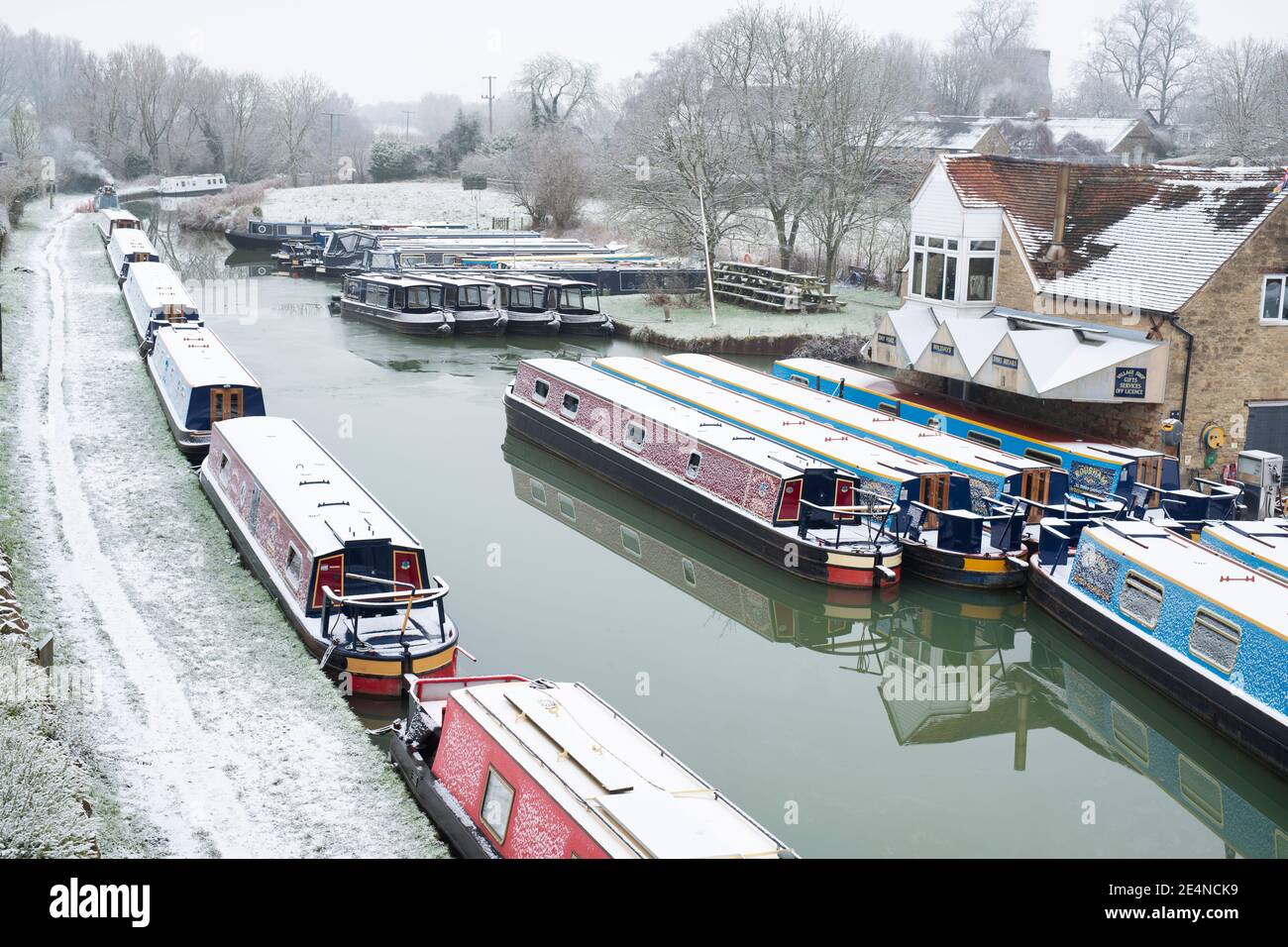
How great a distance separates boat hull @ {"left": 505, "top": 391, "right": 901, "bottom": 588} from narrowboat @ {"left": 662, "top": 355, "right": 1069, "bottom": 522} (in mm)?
2252

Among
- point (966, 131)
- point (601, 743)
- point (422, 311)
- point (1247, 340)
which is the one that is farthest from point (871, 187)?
point (601, 743)

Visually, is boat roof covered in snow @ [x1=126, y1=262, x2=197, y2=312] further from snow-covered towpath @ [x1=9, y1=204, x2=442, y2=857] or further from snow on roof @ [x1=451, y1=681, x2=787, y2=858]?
snow on roof @ [x1=451, y1=681, x2=787, y2=858]

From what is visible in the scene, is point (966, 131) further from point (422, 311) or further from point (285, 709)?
point (285, 709)

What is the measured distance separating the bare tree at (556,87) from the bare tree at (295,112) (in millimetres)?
16744

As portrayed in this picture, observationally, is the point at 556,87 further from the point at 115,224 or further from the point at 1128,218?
the point at 1128,218

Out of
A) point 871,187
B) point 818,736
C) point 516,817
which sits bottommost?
point 818,736

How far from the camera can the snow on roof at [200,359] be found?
Result: 23.6 m

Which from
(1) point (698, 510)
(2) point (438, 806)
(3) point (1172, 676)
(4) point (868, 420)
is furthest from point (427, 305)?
(2) point (438, 806)

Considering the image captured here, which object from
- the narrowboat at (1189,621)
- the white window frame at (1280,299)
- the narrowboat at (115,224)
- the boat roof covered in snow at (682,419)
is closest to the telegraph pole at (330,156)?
the narrowboat at (115,224)

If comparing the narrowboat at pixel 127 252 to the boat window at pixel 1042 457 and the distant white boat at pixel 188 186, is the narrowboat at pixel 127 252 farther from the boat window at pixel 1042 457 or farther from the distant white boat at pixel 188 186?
the boat window at pixel 1042 457

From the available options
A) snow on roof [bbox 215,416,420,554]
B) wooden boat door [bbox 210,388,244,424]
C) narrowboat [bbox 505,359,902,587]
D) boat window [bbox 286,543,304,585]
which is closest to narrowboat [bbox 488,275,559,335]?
narrowboat [bbox 505,359,902,587]

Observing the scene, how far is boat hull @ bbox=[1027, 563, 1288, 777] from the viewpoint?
13766 millimetres

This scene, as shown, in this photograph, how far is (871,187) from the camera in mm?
45844

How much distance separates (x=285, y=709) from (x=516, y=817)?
385 centimetres
